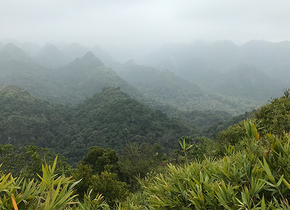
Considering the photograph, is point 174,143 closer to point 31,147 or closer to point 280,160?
point 31,147

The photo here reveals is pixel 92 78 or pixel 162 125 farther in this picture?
pixel 92 78

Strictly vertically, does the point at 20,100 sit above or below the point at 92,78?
below

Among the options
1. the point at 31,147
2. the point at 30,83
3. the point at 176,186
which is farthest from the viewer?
the point at 30,83

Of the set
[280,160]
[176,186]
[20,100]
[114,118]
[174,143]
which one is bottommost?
[174,143]

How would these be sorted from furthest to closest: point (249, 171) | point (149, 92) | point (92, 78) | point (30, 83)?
point (149, 92), point (92, 78), point (30, 83), point (249, 171)

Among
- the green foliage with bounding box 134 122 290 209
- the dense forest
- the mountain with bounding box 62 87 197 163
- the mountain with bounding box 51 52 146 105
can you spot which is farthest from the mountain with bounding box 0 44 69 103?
the green foliage with bounding box 134 122 290 209

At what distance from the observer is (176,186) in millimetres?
3535

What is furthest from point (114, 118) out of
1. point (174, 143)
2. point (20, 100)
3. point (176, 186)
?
point (176, 186)

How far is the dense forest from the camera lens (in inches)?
109

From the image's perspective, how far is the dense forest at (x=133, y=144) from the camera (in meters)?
2.76

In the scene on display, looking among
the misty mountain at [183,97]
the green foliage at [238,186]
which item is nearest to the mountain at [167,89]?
the misty mountain at [183,97]

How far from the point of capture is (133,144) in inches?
1559

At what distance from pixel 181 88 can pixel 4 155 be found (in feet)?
531

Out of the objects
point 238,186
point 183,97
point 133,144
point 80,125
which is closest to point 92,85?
point 183,97
